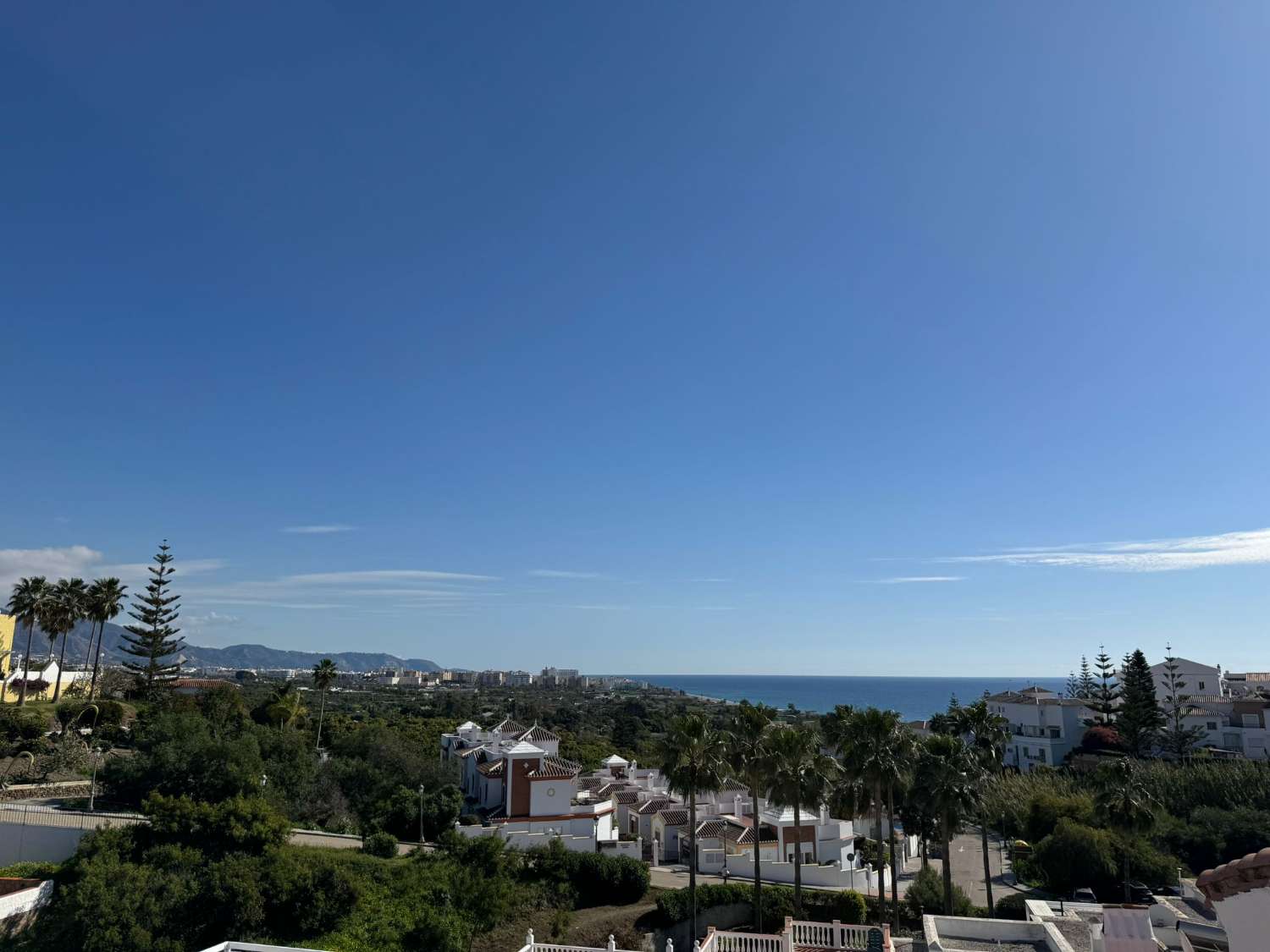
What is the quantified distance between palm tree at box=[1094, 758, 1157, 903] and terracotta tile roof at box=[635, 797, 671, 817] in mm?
22013

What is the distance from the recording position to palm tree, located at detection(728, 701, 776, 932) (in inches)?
1218

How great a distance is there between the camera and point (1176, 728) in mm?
61969

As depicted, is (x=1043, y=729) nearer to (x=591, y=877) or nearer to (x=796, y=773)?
(x=796, y=773)

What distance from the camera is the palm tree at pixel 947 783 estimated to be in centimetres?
3019

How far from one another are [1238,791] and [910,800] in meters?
25.4

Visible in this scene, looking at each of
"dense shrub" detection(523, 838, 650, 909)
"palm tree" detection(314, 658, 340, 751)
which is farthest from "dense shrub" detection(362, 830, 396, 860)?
"palm tree" detection(314, 658, 340, 751)

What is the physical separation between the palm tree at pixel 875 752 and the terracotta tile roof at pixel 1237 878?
25.9 meters

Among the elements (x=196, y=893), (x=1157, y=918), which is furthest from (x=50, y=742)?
(x=1157, y=918)

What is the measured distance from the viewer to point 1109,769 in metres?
33.2

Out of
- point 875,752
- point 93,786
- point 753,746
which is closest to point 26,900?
point 93,786

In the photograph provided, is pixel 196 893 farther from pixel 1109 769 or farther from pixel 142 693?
pixel 142 693

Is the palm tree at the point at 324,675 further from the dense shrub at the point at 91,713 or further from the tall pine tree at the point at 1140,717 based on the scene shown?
the tall pine tree at the point at 1140,717

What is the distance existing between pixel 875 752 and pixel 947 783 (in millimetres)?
2885

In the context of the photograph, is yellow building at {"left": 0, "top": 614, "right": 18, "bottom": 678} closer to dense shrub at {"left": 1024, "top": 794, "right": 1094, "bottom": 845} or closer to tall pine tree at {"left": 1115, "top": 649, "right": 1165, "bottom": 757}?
dense shrub at {"left": 1024, "top": 794, "right": 1094, "bottom": 845}
